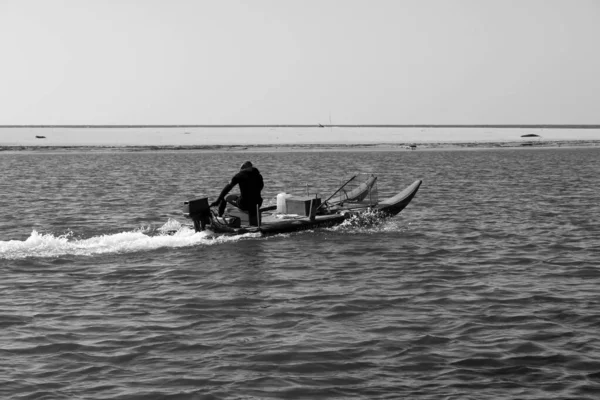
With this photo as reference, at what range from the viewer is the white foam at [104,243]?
1861cm

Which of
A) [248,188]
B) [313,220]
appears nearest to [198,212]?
[248,188]

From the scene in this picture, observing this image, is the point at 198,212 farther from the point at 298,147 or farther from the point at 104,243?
the point at 298,147

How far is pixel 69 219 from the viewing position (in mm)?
26297

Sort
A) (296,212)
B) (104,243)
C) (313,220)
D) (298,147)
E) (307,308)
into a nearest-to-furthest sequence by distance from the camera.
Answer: (307,308) < (104,243) < (313,220) < (296,212) < (298,147)

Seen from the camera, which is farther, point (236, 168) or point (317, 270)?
point (236, 168)

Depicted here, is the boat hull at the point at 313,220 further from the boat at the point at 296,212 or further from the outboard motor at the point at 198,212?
the outboard motor at the point at 198,212

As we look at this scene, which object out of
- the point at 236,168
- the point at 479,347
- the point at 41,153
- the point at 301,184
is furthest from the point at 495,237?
the point at 41,153

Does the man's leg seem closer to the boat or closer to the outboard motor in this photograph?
the boat

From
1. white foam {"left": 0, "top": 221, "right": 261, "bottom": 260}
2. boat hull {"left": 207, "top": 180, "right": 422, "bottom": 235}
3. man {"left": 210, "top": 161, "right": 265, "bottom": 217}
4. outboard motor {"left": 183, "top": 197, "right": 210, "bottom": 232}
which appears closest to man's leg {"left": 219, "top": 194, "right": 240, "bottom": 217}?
man {"left": 210, "top": 161, "right": 265, "bottom": 217}

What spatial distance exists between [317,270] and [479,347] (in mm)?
6249

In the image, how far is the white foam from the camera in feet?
61.1

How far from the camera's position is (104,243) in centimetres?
1964

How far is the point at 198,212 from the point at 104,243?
249 centimetres

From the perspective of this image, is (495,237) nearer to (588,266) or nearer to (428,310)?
(588,266)
